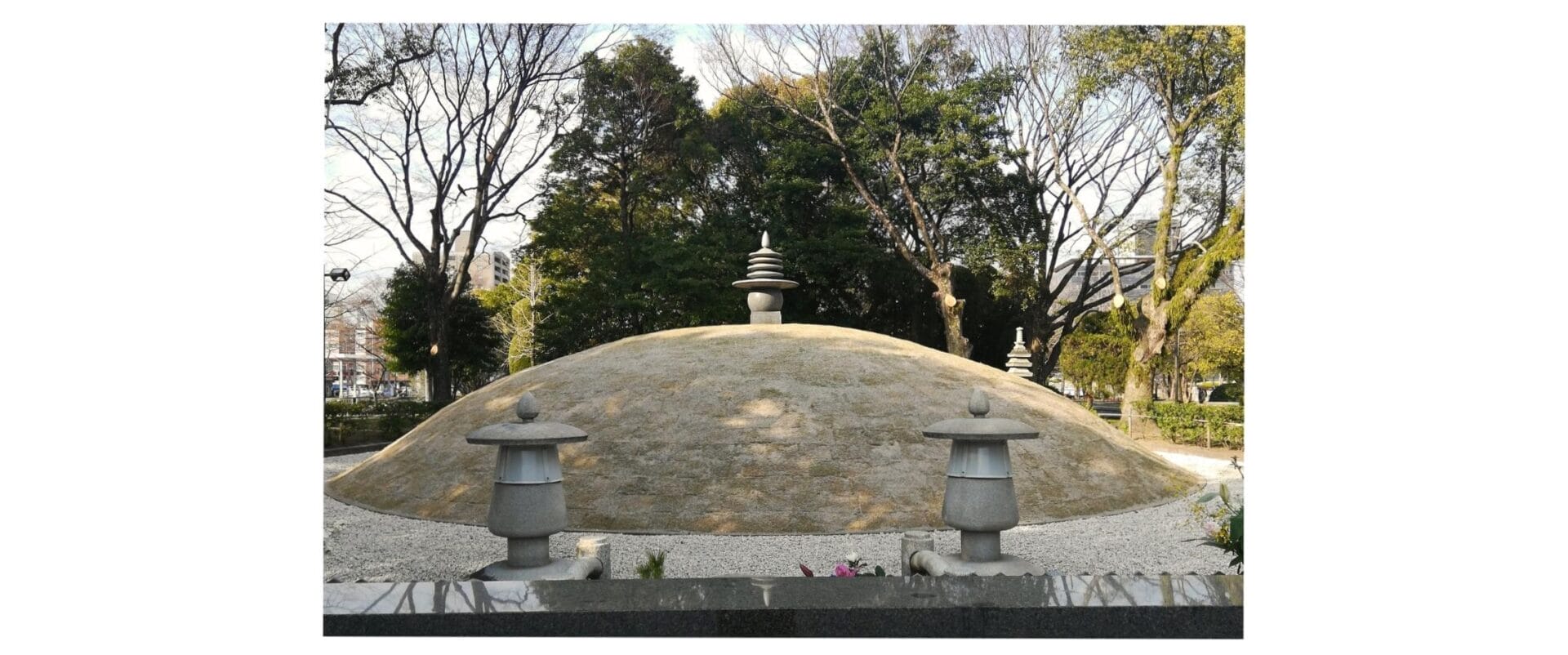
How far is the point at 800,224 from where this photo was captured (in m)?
22.2

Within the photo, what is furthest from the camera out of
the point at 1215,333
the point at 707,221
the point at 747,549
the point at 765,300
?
the point at 707,221

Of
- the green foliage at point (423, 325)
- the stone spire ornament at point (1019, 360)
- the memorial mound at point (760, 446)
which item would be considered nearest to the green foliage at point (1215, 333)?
the stone spire ornament at point (1019, 360)

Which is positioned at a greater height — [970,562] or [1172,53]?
[1172,53]

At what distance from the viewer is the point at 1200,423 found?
64.6ft

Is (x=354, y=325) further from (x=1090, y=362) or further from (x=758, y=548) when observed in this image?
(x=1090, y=362)

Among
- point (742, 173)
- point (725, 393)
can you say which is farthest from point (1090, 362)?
point (725, 393)

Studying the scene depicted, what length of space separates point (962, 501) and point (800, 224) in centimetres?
1647

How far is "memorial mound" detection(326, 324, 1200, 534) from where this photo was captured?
340 inches

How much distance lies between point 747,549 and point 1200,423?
14.7m

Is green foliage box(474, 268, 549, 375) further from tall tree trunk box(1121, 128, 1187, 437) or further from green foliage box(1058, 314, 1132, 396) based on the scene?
tall tree trunk box(1121, 128, 1187, 437)

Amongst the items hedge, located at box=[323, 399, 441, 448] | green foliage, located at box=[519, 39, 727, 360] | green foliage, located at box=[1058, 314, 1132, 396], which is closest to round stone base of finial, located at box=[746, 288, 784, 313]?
green foliage, located at box=[519, 39, 727, 360]

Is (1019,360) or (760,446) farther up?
(1019,360)

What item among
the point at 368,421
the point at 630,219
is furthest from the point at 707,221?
the point at 368,421

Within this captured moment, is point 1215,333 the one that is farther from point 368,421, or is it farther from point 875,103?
point 368,421
